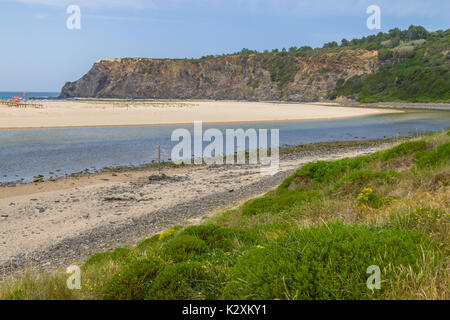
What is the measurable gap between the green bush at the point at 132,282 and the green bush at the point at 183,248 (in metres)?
0.75

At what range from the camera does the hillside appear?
81625 millimetres

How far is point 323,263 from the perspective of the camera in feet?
9.50

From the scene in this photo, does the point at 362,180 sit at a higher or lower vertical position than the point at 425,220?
lower

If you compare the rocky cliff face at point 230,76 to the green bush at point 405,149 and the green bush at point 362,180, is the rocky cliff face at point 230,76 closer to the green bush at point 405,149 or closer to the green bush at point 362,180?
the green bush at point 405,149

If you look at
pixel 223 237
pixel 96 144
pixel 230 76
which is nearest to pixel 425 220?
pixel 223 237

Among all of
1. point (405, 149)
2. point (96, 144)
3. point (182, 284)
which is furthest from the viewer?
point (96, 144)

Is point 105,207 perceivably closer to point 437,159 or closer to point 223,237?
point 223,237

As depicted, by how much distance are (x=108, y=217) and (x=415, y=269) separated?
9.84m

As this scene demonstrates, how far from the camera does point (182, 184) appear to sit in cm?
1540

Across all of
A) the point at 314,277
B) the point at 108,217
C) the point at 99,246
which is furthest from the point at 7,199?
the point at 314,277

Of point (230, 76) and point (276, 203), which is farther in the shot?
point (230, 76)

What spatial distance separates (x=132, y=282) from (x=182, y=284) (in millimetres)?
531

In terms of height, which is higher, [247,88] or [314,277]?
[247,88]
